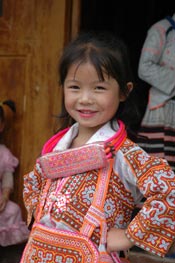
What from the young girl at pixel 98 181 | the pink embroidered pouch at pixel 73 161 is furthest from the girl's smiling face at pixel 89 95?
the pink embroidered pouch at pixel 73 161

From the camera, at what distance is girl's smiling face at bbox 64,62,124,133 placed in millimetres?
1785

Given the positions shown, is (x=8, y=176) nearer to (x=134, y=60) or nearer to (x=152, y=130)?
(x=152, y=130)

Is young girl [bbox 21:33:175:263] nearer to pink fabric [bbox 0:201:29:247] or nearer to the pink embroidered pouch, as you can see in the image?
the pink embroidered pouch

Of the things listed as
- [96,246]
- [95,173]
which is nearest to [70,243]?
[96,246]

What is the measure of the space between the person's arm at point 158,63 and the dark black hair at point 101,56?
1.68 m

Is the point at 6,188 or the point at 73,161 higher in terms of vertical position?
the point at 73,161

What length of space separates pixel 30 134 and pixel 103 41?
1.76 m

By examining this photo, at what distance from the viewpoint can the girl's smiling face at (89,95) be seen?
5.86 ft

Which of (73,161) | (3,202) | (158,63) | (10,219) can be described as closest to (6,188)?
(3,202)

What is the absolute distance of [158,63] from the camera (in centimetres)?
368

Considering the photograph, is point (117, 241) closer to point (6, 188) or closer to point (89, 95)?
point (89, 95)

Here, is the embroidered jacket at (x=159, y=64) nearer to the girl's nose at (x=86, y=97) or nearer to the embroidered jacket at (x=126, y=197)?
the embroidered jacket at (x=126, y=197)

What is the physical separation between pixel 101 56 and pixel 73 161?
0.43 meters

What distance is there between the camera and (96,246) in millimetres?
1711
